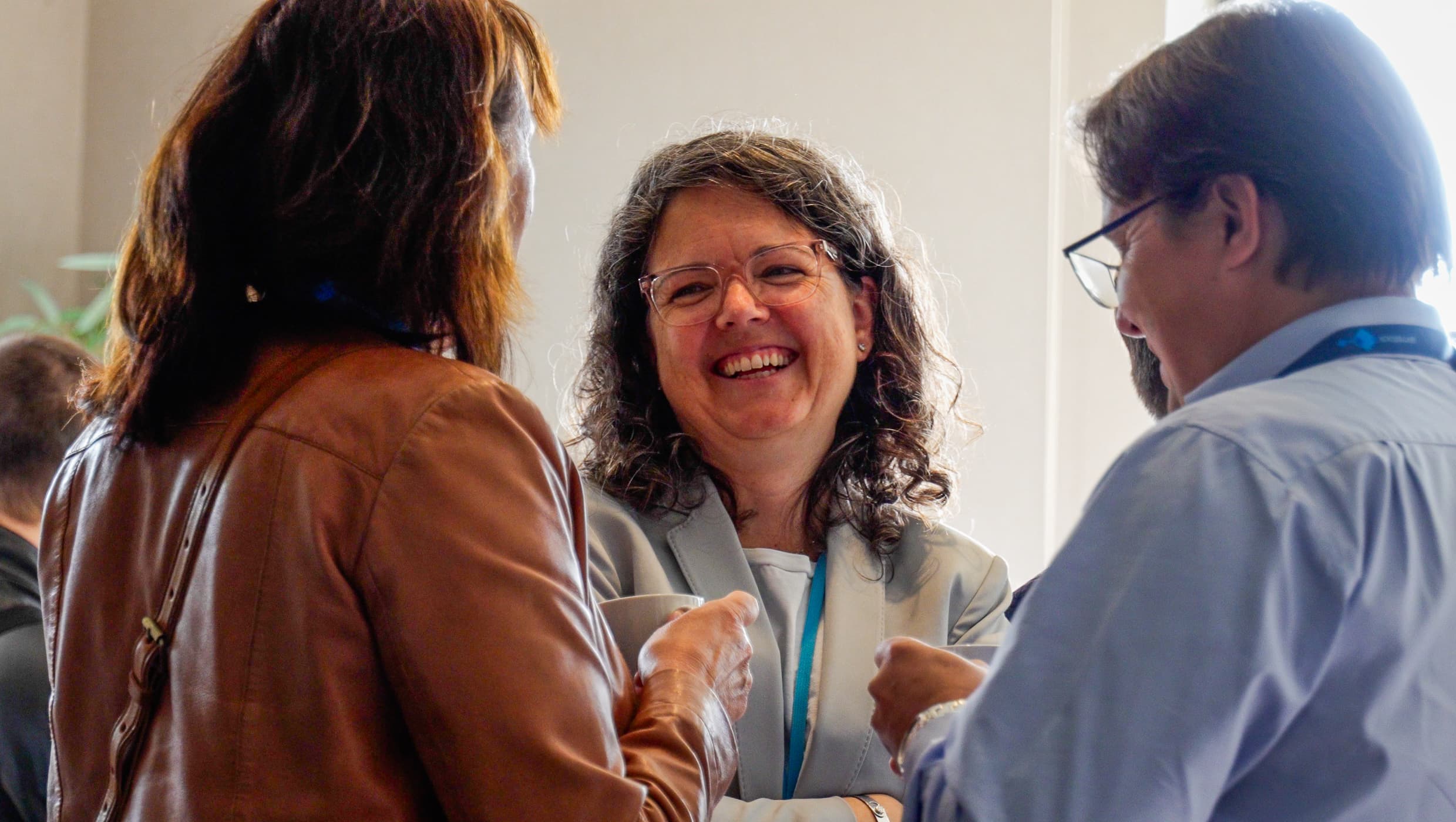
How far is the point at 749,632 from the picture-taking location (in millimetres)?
1975

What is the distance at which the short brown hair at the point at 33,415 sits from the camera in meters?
2.47

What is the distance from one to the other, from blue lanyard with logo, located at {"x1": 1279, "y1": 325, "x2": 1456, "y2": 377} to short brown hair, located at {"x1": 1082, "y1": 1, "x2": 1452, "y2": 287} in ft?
0.20

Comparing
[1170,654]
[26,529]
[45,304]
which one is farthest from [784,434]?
[45,304]

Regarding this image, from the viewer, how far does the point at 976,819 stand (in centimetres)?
105

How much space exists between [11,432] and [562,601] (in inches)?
73.8

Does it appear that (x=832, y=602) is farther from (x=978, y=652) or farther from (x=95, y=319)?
(x=95, y=319)

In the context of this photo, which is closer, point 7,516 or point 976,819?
point 976,819

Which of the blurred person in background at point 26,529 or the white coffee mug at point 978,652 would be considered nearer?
the white coffee mug at point 978,652

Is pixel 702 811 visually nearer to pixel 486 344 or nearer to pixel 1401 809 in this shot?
pixel 486 344

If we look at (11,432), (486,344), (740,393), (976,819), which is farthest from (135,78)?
(976,819)

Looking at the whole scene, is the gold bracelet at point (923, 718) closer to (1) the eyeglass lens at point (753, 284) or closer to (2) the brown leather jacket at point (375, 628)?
(2) the brown leather jacket at point (375, 628)

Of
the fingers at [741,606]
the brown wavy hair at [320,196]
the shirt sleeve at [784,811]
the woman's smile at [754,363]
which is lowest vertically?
the shirt sleeve at [784,811]

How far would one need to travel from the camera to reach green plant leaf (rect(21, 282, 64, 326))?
14.3ft

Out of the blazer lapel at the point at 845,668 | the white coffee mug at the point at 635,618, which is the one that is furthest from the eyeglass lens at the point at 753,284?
the white coffee mug at the point at 635,618
